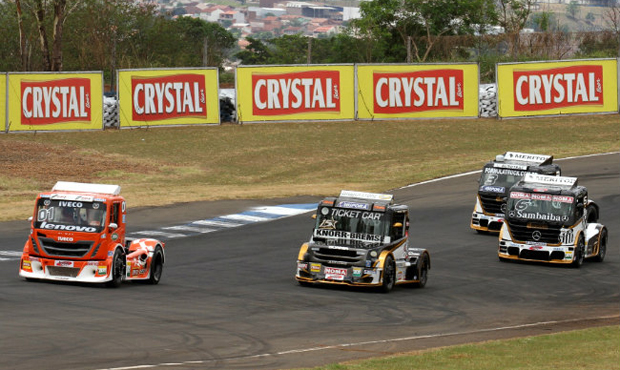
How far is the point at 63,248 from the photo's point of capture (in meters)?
22.8

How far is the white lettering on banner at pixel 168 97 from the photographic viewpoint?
177 feet

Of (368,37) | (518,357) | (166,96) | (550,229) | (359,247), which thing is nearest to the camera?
(518,357)

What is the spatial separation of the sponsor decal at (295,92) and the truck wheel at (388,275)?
3147cm

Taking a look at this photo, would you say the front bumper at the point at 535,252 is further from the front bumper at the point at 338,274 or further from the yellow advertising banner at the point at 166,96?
the yellow advertising banner at the point at 166,96

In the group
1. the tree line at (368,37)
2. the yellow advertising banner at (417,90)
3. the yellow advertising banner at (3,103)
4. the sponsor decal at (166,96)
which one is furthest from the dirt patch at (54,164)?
the tree line at (368,37)

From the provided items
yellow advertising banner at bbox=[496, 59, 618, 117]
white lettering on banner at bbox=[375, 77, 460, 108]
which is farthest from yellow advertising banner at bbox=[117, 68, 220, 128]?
yellow advertising banner at bbox=[496, 59, 618, 117]

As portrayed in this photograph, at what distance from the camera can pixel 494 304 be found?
2356 cm

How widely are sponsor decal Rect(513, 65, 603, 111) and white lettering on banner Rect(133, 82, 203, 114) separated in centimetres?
1666

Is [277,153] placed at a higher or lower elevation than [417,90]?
lower

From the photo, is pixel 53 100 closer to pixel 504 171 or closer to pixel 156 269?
pixel 504 171

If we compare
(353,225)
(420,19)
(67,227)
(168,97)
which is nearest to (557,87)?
(168,97)

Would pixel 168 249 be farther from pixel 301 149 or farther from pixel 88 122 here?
pixel 88 122

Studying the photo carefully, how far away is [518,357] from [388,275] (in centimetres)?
795

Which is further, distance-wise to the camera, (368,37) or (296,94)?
(368,37)
